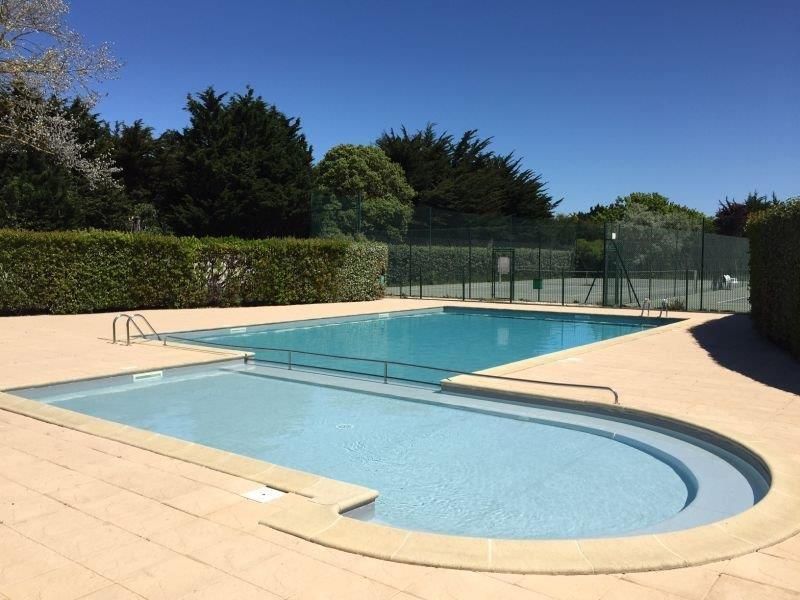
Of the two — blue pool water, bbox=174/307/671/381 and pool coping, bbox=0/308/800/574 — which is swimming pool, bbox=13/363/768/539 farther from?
blue pool water, bbox=174/307/671/381

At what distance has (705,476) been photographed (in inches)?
183

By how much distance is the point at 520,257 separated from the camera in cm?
2319

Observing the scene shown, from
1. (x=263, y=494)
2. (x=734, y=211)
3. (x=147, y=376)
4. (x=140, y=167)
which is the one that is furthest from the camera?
(x=734, y=211)

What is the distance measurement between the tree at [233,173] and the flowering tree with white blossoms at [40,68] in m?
10.3

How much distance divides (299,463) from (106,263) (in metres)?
12.9

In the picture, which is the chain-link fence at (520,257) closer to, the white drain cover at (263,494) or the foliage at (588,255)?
the foliage at (588,255)

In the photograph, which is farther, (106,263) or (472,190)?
(472,190)

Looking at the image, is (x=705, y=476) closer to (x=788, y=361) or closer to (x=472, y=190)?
(x=788, y=361)

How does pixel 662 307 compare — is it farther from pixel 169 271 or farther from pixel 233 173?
pixel 233 173

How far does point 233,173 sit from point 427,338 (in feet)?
67.2

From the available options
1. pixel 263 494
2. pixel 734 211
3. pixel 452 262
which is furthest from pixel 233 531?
pixel 734 211

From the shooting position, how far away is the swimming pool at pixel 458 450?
4230 mm

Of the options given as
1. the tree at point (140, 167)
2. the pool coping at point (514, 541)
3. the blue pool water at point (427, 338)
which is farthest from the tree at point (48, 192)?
the pool coping at point (514, 541)

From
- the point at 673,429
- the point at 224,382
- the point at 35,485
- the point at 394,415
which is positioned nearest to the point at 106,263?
the point at 224,382
